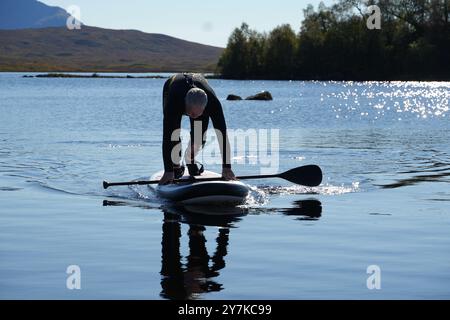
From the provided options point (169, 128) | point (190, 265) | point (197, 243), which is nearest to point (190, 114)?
point (169, 128)

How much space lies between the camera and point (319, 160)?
83.3 ft

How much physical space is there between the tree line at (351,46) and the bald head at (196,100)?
398 feet

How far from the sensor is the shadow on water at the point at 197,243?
967 cm

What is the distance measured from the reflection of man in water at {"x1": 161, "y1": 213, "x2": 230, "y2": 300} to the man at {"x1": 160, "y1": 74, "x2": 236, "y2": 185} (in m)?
1.88

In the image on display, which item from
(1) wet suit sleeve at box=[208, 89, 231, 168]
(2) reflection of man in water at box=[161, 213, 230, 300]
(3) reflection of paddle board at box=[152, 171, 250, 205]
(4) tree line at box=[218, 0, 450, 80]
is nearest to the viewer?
(2) reflection of man in water at box=[161, 213, 230, 300]

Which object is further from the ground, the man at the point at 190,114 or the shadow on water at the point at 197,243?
the man at the point at 190,114

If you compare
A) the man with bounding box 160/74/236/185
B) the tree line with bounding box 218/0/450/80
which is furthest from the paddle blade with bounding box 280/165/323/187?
the tree line with bounding box 218/0/450/80

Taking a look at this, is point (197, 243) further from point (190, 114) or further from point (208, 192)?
point (208, 192)

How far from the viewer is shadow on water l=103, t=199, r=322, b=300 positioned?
31.7ft

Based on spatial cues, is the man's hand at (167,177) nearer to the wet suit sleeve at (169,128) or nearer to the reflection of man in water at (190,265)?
the wet suit sleeve at (169,128)

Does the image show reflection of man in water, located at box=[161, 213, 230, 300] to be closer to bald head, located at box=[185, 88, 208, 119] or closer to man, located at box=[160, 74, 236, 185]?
man, located at box=[160, 74, 236, 185]

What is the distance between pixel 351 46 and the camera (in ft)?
469

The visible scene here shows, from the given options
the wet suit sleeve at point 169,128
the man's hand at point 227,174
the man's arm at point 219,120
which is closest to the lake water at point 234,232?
the man's hand at point 227,174
